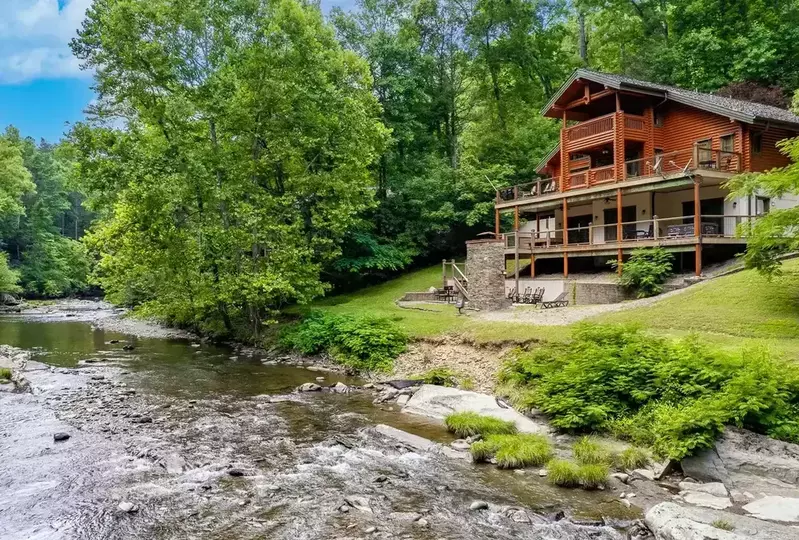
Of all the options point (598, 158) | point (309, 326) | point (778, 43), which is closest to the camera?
point (309, 326)

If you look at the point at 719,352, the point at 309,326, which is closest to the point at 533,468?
the point at 719,352

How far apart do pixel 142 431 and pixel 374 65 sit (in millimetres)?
34482

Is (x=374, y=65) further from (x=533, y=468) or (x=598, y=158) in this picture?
(x=533, y=468)

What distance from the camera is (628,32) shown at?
46.9m

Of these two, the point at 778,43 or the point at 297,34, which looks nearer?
the point at 297,34

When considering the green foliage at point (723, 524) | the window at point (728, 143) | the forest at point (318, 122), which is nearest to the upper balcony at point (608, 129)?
the window at point (728, 143)

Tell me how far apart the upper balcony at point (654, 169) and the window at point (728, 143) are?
387 millimetres

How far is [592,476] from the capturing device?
8.73 meters

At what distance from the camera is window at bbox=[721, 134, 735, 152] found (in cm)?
2588

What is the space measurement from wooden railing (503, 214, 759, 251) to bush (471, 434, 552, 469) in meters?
14.0

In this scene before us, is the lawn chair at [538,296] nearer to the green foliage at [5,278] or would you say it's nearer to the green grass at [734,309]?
the green grass at [734,309]

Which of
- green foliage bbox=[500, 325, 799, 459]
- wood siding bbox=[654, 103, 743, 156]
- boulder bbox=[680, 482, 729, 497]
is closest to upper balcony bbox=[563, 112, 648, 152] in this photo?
wood siding bbox=[654, 103, 743, 156]

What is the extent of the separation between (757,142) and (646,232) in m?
6.93

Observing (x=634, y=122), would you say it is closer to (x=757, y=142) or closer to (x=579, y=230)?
(x=757, y=142)
